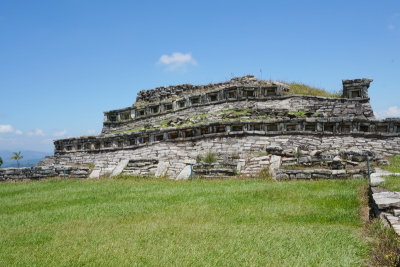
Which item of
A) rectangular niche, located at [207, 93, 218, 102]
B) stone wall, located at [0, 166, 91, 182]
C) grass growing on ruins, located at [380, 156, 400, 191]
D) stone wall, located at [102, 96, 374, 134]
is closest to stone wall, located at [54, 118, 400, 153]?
stone wall, located at [102, 96, 374, 134]

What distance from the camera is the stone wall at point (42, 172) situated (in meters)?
21.5

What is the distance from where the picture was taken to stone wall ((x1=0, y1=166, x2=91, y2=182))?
2153 cm

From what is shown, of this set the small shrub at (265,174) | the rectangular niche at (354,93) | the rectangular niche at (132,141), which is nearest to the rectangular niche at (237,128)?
the small shrub at (265,174)

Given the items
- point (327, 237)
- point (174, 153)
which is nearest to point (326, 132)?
point (174, 153)

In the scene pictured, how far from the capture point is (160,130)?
943 inches

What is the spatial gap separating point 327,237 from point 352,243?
1.98 ft

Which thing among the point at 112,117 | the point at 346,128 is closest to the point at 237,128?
the point at 346,128

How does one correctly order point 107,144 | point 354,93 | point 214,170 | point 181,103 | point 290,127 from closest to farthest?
point 214,170 → point 290,127 → point 354,93 → point 107,144 → point 181,103

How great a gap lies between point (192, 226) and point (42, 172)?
16593mm

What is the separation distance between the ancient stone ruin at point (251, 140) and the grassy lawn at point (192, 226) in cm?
289

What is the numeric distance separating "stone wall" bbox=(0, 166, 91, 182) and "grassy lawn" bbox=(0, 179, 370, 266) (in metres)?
6.16

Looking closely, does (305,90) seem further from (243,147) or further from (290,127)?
(243,147)

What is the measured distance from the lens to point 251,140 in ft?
70.3

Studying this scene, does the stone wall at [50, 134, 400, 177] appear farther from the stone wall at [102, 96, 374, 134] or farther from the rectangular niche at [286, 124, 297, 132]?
the stone wall at [102, 96, 374, 134]
